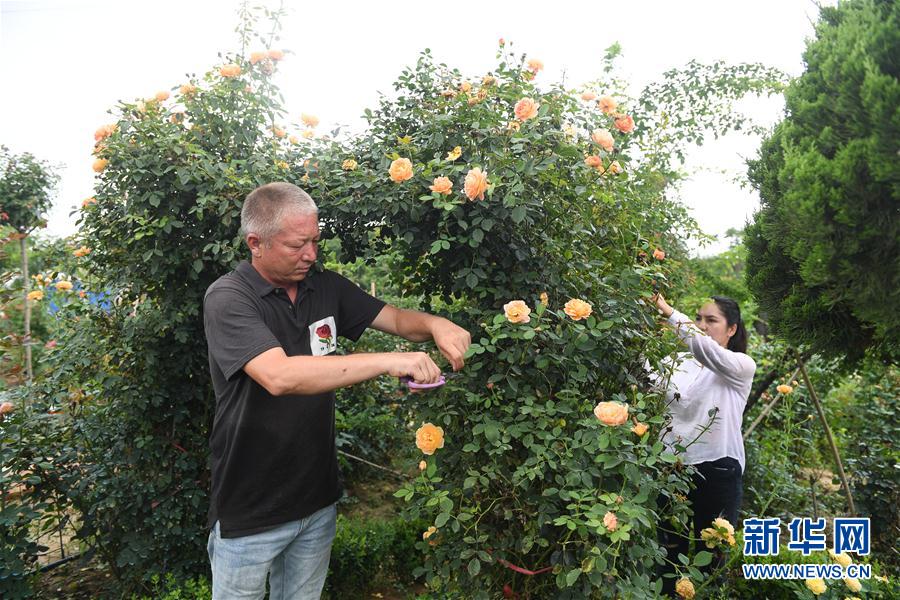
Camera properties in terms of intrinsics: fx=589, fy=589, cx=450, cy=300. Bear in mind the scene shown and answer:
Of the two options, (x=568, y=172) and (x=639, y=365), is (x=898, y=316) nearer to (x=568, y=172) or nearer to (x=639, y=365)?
(x=639, y=365)

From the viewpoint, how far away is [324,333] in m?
2.09

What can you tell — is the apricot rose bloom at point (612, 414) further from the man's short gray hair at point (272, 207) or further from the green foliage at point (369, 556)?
the green foliage at point (369, 556)

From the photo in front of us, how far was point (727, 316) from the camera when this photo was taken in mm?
2826

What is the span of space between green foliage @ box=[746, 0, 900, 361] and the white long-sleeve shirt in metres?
0.71

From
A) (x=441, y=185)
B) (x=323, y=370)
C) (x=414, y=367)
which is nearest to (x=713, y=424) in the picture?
(x=414, y=367)

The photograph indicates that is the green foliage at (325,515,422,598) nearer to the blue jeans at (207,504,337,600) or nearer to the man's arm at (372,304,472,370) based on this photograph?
the blue jeans at (207,504,337,600)

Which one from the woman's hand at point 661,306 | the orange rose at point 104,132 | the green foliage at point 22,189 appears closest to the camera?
the woman's hand at point 661,306

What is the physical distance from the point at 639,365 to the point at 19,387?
2921 millimetres

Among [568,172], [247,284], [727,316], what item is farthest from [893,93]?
[247,284]

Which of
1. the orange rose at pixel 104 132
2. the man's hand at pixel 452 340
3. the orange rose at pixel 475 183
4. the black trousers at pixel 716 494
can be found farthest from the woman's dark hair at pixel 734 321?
the orange rose at pixel 104 132

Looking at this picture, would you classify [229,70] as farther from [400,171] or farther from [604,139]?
[604,139]

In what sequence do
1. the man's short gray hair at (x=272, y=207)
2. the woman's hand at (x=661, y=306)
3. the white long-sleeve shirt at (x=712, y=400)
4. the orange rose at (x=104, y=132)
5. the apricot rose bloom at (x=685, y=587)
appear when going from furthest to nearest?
the white long-sleeve shirt at (x=712, y=400) → the orange rose at (x=104, y=132) → the woman's hand at (x=661, y=306) → the apricot rose bloom at (x=685, y=587) → the man's short gray hair at (x=272, y=207)

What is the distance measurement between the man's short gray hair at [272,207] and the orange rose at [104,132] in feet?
3.04

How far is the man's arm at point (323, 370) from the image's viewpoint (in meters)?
1.64
